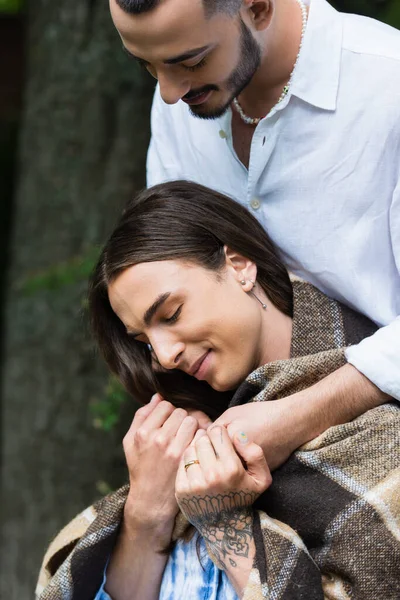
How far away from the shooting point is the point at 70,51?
4.40 meters

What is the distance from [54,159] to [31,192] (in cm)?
22

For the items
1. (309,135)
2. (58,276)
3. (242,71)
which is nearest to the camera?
(242,71)

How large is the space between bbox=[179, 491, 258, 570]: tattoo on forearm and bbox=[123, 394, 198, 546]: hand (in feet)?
0.56

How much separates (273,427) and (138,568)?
0.58m

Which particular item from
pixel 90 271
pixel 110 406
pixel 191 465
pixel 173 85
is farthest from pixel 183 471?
pixel 90 271

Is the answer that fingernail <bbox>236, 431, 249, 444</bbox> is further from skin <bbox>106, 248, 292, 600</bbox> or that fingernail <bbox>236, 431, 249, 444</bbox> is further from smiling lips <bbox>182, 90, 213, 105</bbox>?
smiling lips <bbox>182, 90, 213, 105</bbox>

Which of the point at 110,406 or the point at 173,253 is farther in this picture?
the point at 110,406

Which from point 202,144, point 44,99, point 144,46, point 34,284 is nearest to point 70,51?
point 44,99

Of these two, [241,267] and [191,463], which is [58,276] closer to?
[241,267]

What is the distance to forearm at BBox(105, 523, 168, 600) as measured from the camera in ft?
8.91

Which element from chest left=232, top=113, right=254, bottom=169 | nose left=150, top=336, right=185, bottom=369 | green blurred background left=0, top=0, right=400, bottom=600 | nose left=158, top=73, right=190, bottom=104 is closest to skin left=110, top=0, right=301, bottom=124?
nose left=158, top=73, right=190, bottom=104

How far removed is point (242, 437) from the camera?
8.29 ft

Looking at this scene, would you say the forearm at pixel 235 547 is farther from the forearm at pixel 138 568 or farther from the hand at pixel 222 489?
the forearm at pixel 138 568

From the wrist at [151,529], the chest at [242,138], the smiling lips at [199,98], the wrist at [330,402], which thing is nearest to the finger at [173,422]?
the wrist at [151,529]
